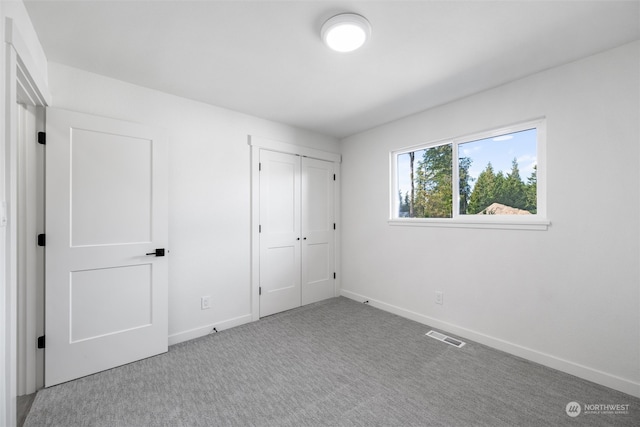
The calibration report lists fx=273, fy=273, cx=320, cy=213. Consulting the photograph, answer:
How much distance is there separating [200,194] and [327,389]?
84.3 inches

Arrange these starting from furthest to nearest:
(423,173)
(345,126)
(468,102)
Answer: (345,126) < (423,173) < (468,102)

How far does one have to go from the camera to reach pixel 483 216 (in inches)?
106

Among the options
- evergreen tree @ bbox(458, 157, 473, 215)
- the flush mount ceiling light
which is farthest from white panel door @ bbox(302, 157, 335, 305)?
the flush mount ceiling light

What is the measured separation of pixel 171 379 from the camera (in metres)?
2.08

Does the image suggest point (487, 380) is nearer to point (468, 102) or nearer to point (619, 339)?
point (619, 339)

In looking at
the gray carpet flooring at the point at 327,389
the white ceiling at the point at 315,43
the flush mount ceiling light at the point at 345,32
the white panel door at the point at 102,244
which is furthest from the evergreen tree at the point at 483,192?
the white panel door at the point at 102,244

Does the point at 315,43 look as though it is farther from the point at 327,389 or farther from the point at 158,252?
the point at 327,389

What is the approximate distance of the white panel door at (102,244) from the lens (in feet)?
6.68

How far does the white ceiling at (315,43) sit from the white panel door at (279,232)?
0.96 metres

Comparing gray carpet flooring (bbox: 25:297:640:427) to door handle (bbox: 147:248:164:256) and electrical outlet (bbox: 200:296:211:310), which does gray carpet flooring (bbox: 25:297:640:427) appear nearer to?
electrical outlet (bbox: 200:296:211:310)

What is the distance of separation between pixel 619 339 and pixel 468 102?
225cm

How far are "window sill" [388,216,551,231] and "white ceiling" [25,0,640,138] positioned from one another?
4.10ft

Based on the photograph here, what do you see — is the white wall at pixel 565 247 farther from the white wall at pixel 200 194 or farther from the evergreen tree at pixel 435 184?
the white wall at pixel 200 194

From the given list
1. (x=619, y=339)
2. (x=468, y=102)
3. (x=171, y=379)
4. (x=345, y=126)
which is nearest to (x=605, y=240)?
(x=619, y=339)
